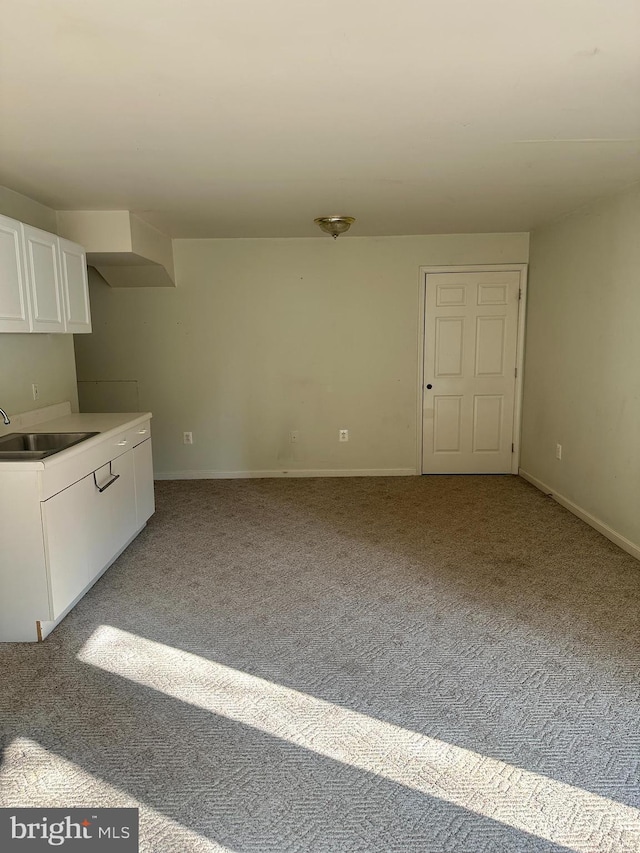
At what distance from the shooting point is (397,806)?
1729 mm

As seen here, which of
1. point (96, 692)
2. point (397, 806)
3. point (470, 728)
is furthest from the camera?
point (96, 692)

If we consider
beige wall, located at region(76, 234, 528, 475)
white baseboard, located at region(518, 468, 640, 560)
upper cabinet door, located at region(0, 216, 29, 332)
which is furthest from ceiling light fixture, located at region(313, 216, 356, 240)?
white baseboard, located at region(518, 468, 640, 560)

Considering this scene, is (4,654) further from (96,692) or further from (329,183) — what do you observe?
(329,183)

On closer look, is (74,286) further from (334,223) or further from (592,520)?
(592,520)

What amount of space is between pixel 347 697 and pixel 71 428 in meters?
2.37

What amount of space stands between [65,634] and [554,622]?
2.44m

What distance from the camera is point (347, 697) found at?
7.41 ft

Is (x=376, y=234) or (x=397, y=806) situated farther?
(x=376, y=234)

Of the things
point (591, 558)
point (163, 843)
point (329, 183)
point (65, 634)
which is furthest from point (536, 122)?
point (65, 634)

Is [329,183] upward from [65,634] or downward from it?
upward

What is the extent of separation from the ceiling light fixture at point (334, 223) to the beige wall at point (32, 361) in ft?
6.52

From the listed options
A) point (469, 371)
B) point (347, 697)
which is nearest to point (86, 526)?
point (347, 697)

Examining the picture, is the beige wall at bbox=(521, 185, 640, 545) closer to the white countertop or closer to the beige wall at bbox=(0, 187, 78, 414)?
the white countertop

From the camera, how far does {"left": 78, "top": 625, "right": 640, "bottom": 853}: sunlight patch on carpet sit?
5.46 ft
